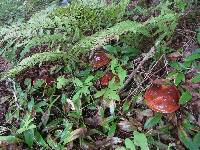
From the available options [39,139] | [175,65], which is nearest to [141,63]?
[175,65]

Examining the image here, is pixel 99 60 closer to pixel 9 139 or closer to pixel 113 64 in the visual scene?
pixel 113 64

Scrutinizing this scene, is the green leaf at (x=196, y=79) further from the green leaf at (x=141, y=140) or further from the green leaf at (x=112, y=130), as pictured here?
the green leaf at (x=112, y=130)

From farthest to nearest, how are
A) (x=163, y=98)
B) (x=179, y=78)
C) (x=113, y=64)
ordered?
(x=113, y=64) < (x=179, y=78) < (x=163, y=98)

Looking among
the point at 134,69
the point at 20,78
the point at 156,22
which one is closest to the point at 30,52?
the point at 20,78

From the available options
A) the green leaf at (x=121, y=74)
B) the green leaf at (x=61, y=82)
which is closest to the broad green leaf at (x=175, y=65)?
the green leaf at (x=121, y=74)

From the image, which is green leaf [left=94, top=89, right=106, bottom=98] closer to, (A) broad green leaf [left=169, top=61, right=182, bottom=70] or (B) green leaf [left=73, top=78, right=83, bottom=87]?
(B) green leaf [left=73, top=78, right=83, bottom=87]
